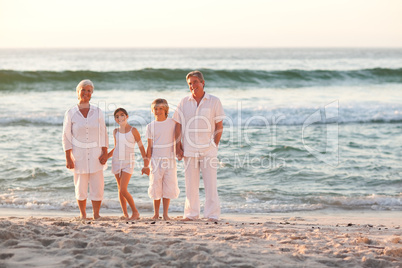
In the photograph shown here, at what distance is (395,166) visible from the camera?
8453mm

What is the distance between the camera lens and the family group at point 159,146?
5.36 m

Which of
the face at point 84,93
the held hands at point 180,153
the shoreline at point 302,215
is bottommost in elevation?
the shoreline at point 302,215

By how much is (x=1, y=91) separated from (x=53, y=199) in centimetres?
1402

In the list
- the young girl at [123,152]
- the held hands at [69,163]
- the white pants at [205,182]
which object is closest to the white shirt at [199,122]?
the white pants at [205,182]

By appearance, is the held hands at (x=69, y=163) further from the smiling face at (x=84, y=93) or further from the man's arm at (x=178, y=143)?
the man's arm at (x=178, y=143)

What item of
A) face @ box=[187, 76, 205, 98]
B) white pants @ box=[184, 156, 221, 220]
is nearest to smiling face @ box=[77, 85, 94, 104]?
face @ box=[187, 76, 205, 98]

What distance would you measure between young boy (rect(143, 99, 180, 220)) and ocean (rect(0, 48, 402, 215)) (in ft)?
3.45

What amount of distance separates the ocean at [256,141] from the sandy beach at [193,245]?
5.54ft

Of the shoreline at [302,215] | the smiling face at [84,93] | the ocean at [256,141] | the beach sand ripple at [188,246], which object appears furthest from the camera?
the ocean at [256,141]

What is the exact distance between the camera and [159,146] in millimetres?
5531

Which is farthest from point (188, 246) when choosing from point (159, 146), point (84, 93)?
point (84, 93)

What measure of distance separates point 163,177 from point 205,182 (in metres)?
0.50

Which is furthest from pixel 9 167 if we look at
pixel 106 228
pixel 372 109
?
pixel 372 109

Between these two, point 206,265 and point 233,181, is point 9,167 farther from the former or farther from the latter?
point 206,265
